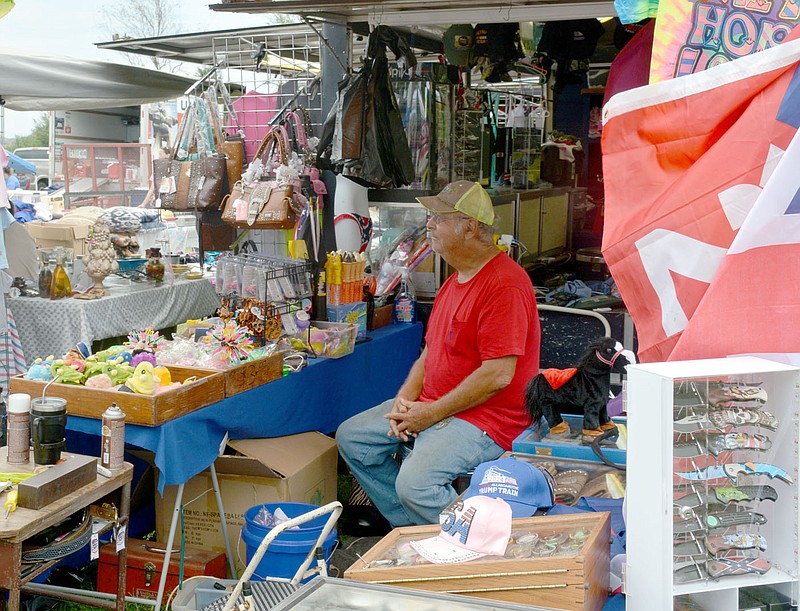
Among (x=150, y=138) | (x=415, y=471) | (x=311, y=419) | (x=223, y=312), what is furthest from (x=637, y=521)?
(x=150, y=138)

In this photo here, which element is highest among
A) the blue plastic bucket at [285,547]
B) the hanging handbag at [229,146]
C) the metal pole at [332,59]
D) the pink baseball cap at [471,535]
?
the metal pole at [332,59]

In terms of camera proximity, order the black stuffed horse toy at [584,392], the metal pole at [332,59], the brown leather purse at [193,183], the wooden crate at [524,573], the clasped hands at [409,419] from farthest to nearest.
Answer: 1. the brown leather purse at [193,183]
2. the metal pole at [332,59]
3. the clasped hands at [409,419]
4. the black stuffed horse toy at [584,392]
5. the wooden crate at [524,573]

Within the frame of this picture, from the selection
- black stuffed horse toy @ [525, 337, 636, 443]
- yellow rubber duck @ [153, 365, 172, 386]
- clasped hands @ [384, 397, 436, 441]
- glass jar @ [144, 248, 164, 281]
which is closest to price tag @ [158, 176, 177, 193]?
glass jar @ [144, 248, 164, 281]

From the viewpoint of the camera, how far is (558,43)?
237 inches

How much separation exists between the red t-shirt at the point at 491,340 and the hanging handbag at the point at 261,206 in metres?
1.30

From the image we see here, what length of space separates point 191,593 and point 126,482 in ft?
2.11

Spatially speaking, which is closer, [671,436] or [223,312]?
[671,436]

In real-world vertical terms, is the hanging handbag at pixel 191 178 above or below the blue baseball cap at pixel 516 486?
above

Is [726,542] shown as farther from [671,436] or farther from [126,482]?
[126,482]

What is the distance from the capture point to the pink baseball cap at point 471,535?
217cm

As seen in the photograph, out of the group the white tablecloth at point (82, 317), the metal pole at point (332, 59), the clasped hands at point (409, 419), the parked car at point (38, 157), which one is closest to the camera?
the clasped hands at point (409, 419)

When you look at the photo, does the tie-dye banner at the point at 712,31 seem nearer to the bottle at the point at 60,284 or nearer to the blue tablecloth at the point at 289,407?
the blue tablecloth at the point at 289,407

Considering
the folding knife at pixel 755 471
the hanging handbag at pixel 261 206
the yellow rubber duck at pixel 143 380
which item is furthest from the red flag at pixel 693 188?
the hanging handbag at pixel 261 206

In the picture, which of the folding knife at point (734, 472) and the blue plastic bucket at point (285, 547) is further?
the blue plastic bucket at point (285, 547)
